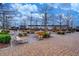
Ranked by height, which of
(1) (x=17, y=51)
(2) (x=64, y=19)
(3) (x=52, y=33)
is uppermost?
(2) (x=64, y=19)

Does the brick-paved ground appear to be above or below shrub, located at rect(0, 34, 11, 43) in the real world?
below

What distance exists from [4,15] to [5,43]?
36 centimetres

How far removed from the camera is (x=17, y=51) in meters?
2.82

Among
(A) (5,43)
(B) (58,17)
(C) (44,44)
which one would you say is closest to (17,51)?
(A) (5,43)

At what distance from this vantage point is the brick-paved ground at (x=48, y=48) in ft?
9.23

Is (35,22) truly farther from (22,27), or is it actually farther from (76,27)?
(76,27)

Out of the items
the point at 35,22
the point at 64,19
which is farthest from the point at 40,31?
the point at 64,19

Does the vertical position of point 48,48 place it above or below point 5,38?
below

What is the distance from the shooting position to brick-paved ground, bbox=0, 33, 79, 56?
281 cm

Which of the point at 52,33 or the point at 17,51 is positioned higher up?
the point at 52,33

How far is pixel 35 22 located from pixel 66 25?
1.32ft

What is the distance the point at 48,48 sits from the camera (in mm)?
2832

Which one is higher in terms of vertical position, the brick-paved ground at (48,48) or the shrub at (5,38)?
the shrub at (5,38)

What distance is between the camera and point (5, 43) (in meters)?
2.82
